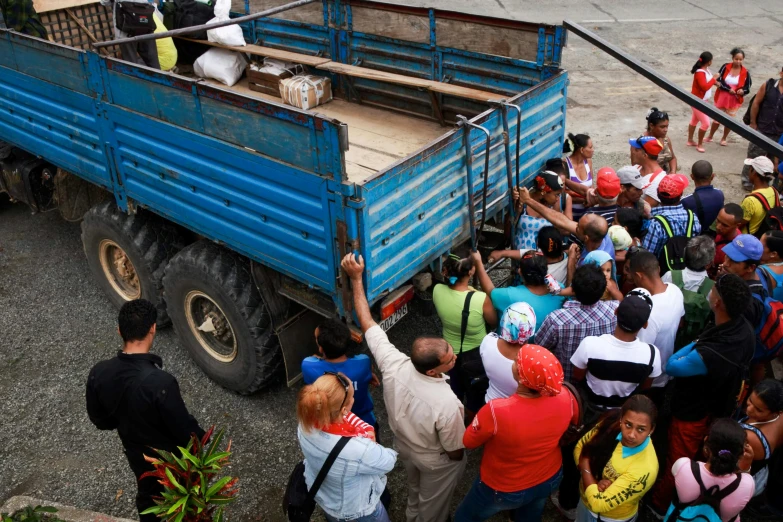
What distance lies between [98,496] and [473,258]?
8.90 ft

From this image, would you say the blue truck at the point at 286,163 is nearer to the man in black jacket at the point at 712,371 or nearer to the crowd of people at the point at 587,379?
the crowd of people at the point at 587,379

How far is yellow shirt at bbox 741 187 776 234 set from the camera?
4.82m

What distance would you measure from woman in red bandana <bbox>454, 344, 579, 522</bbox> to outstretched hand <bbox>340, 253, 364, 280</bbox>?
40.3 inches

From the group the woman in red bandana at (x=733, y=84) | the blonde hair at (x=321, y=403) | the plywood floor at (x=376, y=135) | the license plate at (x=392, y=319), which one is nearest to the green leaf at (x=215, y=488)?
the blonde hair at (x=321, y=403)

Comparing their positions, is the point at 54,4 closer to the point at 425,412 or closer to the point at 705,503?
the point at 425,412

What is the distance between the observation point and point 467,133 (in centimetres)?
405

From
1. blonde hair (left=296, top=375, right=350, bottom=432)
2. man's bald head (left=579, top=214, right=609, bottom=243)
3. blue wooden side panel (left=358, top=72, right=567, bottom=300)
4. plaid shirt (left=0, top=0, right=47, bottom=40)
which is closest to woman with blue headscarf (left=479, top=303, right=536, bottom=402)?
blue wooden side panel (left=358, top=72, right=567, bottom=300)

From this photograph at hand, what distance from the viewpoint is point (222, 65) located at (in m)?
6.61

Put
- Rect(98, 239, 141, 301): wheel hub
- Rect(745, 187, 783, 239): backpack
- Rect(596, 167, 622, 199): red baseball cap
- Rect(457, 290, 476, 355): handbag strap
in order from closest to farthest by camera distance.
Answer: Rect(457, 290, 476, 355): handbag strap < Rect(745, 187, 783, 239): backpack < Rect(596, 167, 622, 199): red baseball cap < Rect(98, 239, 141, 301): wheel hub

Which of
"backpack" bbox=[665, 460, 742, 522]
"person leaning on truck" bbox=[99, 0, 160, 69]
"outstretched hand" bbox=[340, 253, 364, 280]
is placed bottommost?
"backpack" bbox=[665, 460, 742, 522]

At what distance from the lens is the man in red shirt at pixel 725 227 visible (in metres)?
4.54

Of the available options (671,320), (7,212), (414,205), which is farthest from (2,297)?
(671,320)

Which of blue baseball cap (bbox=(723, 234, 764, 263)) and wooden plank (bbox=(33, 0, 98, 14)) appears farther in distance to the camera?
wooden plank (bbox=(33, 0, 98, 14))

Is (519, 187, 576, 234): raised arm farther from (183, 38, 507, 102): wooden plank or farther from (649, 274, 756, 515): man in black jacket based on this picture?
(649, 274, 756, 515): man in black jacket
